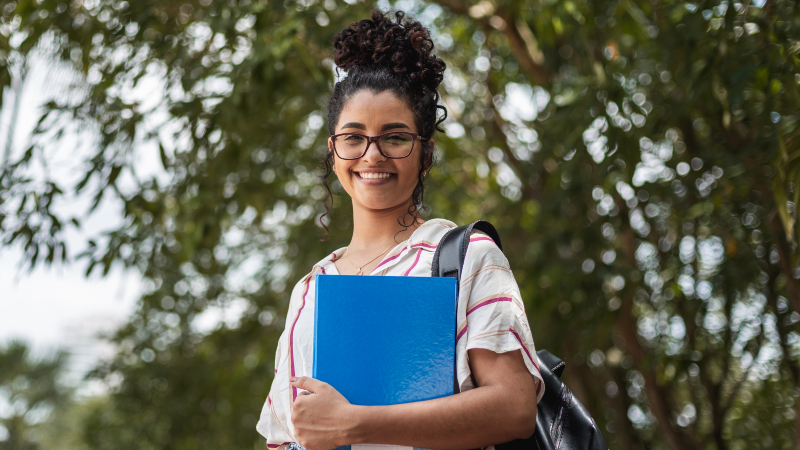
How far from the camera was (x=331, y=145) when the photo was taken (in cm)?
123

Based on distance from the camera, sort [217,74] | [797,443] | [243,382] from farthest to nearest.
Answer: [243,382] → [217,74] → [797,443]

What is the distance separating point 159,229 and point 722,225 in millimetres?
2735

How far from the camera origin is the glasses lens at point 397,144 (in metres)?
1.14

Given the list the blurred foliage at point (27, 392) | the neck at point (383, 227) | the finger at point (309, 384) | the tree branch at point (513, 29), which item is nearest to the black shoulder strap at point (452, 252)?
the neck at point (383, 227)

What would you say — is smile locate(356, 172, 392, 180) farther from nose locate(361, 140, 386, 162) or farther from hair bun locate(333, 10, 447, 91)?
hair bun locate(333, 10, 447, 91)

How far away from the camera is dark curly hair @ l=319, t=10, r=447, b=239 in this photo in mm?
1151

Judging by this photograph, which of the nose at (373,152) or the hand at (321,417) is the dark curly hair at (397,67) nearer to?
the nose at (373,152)

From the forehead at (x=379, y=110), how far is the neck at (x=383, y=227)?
163 millimetres

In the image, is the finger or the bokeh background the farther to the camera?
the bokeh background

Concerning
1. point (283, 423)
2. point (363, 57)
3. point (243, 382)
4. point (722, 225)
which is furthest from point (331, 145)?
point (243, 382)

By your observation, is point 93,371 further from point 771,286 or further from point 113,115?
point 771,286

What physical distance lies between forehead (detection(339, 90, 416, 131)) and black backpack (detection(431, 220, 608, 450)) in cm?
22

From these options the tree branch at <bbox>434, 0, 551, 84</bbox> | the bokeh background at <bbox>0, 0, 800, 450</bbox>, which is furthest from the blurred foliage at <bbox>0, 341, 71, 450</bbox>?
the tree branch at <bbox>434, 0, 551, 84</bbox>

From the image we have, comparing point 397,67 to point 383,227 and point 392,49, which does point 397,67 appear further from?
point 383,227
